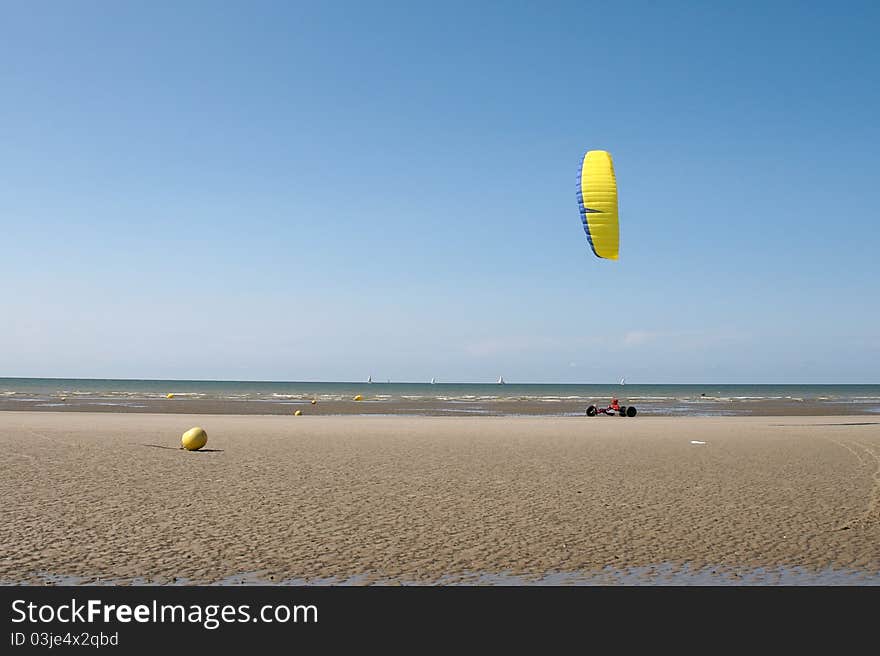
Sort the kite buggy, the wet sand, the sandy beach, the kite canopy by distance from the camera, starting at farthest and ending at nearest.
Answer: the wet sand, the kite buggy, the kite canopy, the sandy beach

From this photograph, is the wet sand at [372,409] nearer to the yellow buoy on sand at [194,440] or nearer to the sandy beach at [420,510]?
the yellow buoy on sand at [194,440]

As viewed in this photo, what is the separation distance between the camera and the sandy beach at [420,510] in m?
7.64

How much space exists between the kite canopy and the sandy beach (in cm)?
832

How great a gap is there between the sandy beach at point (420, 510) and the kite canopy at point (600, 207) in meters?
8.32

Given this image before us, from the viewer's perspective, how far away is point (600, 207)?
26000mm

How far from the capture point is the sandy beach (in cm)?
764

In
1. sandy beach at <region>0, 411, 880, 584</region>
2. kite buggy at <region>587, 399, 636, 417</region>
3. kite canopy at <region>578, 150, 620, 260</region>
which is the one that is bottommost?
sandy beach at <region>0, 411, 880, 584</region>

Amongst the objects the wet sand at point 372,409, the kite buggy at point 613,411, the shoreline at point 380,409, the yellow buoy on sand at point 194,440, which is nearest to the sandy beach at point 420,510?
the yellow buoy on sand at point 194,440

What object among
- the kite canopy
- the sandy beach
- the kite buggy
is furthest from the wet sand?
the sandy beach

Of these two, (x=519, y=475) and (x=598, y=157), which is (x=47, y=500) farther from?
(x=598, y=157)

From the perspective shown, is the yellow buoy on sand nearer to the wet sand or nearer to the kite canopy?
the kite canopy

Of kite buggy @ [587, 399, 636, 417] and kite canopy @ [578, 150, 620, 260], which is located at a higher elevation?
kite canopy @ [578, 150, 620, 260]
